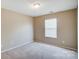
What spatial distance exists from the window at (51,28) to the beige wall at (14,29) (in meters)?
1.34

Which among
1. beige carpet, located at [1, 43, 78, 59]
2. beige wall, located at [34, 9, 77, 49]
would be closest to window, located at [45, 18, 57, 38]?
beige wall, located at [34, 9, 77, 49]

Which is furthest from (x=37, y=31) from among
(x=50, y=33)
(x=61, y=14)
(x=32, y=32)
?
(x=61, y=14)

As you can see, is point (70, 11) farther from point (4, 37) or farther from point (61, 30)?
point (4, 37)

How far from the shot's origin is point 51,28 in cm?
472

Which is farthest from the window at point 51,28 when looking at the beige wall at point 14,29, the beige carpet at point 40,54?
the beige carpet at point 40,54

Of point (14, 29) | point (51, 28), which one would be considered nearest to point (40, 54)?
point (14, 29)

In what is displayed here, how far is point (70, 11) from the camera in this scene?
381 centimetres

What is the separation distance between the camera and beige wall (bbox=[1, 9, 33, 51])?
11.2ft

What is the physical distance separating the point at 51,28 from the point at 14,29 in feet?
7.78

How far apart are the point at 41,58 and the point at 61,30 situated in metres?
2.24

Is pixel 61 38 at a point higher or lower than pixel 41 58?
higher

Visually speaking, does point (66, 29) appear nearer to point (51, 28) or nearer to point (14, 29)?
point (51, 28)

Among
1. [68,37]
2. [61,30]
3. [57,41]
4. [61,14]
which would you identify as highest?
[61,14]

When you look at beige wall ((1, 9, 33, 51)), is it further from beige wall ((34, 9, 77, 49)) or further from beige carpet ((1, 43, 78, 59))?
beige wall ((34, 9, 77, 49))
